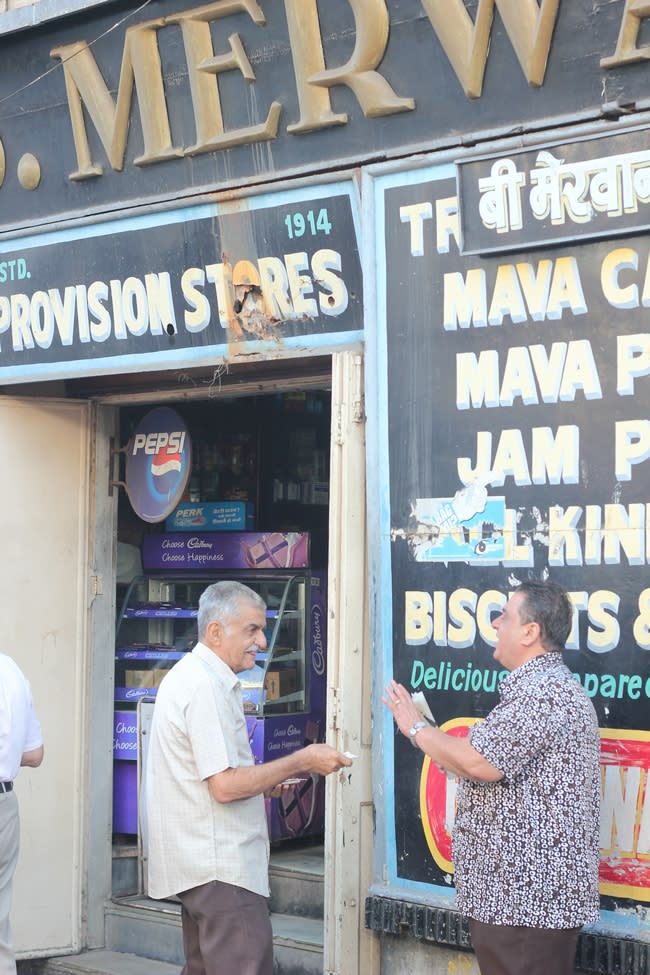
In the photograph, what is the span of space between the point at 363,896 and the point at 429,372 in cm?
202

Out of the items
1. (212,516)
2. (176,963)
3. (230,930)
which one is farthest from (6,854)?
(212,516)

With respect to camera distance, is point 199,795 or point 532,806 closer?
point 532,806

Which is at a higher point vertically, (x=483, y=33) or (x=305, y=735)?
(x=483, y=33)

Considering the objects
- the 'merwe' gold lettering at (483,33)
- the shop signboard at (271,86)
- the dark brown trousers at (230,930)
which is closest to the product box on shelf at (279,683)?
the shop signboard at (271,86)

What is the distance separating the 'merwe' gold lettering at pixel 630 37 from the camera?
15.2 feet

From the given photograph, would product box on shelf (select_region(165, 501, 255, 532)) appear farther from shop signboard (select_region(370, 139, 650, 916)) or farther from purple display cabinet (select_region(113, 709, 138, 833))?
shop signboard (select_region(370, 139, 650, 916))

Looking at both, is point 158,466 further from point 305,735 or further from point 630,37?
point 630,37

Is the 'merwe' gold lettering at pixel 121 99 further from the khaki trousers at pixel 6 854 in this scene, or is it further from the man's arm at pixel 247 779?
the man's arm at pixel 247 779

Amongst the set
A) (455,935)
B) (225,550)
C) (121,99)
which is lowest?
(455,935)

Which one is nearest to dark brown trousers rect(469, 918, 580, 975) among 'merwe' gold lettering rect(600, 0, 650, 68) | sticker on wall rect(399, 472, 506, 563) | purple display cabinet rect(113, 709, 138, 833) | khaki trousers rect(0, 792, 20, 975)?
sticker on wall rect(399, 472, 506, 563)

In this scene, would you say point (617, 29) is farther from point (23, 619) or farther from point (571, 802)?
point (23, 619)

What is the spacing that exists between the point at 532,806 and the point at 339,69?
3.07 m

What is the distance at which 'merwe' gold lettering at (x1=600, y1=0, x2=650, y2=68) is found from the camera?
464cm

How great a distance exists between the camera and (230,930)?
4352 mm
